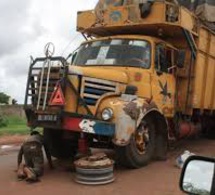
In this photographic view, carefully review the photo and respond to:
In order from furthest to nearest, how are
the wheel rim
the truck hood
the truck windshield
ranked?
the truck windshield < the wheel rim < the truck hood

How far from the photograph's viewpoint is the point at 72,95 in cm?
956

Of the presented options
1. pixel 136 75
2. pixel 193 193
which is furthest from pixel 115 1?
pixel 193 193

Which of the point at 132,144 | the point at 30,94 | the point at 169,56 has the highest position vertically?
the point at 169,56

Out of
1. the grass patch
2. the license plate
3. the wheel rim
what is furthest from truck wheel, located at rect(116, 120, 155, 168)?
the grass patch

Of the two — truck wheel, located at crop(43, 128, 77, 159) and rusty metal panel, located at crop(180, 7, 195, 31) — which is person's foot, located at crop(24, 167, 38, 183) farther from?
rusty metal panel, located at crop(180, 7, 195, 31)

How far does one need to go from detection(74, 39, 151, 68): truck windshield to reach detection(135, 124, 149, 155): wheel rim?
1399 millimetres

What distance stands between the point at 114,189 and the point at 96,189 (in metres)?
0.29

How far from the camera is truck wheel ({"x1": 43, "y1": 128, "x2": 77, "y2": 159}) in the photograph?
1068 centimetres

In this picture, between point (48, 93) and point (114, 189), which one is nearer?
point (114, 189)

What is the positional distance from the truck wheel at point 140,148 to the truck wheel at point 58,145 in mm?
1604

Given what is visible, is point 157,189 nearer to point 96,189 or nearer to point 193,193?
point 96,189

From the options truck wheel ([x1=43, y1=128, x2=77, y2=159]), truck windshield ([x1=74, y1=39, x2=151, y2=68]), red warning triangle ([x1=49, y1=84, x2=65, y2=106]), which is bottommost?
truck wheel ([x1=43, y1=128, x2=77, y2=159])

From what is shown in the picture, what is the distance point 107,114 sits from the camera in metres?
9.44

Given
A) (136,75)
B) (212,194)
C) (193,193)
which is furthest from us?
(136,75)
